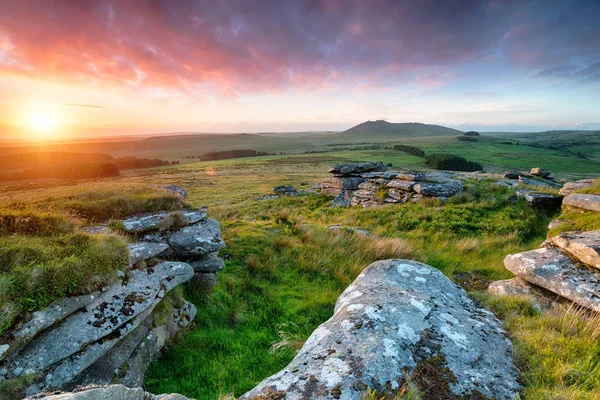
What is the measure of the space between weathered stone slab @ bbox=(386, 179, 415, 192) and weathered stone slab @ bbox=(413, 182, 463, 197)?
617 millimetres

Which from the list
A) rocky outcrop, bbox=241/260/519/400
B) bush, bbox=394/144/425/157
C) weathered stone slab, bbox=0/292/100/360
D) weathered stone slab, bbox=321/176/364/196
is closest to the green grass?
weathered stone slab, bbox=0/292/100/360

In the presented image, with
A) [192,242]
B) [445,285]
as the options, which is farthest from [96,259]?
[445,285]

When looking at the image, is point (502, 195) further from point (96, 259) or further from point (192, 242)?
point (96, 259)

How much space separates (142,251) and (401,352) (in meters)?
5.83

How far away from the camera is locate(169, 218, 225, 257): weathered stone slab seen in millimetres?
7973

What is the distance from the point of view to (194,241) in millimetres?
8094

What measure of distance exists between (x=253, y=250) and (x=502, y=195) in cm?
1693

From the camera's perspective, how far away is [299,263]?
9.59 m

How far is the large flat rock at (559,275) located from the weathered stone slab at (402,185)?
48.1 feet

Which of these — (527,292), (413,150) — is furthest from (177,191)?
(413,150)

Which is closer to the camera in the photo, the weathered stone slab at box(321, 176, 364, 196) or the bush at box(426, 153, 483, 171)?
the weathered stone slab at box(321, 176, 364, 196)

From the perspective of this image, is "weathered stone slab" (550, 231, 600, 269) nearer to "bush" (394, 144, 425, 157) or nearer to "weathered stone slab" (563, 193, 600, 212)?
"weathered stone slab" (563, 193, 600, 212)

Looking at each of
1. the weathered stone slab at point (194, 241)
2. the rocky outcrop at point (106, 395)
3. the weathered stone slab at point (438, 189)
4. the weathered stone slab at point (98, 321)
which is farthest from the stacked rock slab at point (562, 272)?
the weathered stone slab at point (438, 189)

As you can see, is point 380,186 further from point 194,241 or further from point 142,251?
point 142,251
